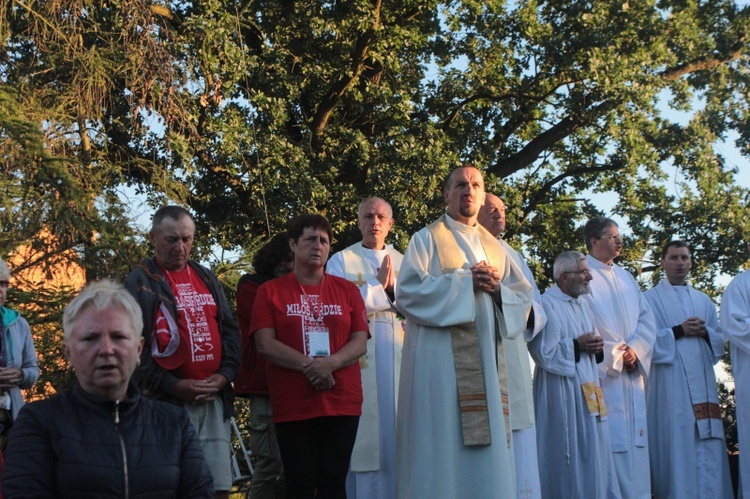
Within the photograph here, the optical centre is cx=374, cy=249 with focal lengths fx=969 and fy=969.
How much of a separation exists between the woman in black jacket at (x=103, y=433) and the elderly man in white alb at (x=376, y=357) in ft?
10.7

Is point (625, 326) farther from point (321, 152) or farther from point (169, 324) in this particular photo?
point (321, 152)

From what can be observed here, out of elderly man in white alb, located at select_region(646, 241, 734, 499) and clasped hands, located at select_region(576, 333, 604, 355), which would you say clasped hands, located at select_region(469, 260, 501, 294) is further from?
elderly man in white alb, located at select_region(646, 241, 734, 499)

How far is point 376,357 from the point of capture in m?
7.22

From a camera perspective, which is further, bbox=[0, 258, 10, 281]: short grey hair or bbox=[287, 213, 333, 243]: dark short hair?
bbox=[287, 213, 333, 243]: dark short hair

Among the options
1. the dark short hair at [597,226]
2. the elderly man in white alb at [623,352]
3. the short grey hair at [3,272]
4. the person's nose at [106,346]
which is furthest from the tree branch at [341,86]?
the person's nose at [106,346]

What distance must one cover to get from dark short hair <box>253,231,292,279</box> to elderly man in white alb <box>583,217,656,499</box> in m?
3.32

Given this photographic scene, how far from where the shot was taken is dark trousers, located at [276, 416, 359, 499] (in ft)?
17.7

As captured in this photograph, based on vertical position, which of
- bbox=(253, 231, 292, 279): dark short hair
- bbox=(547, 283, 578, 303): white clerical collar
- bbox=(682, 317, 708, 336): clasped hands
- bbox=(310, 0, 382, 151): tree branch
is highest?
bbox=(310, 0, 382, 151): tree branch

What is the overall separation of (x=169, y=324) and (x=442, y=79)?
11157 mm

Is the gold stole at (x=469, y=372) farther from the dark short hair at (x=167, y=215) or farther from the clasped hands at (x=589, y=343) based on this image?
the dark short hair at (x=167, y=215)

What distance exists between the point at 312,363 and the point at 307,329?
0.26 m

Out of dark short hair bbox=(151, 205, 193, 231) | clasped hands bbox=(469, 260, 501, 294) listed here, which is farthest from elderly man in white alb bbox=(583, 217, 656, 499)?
dark short hair bbox=(151, 205, 193, 231)

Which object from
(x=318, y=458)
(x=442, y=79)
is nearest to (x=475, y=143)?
(x=442, y=79)

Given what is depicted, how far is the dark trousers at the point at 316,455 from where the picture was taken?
541cm
